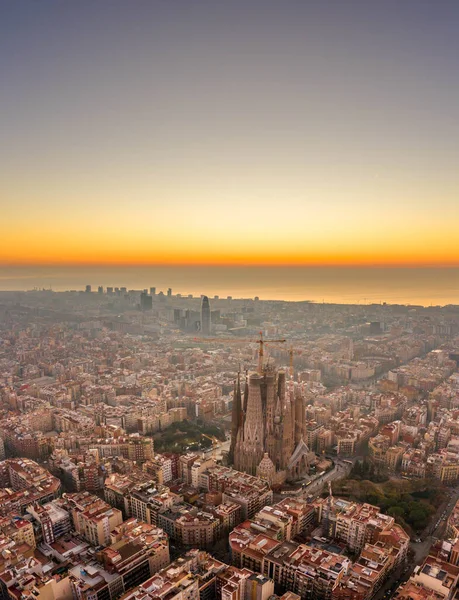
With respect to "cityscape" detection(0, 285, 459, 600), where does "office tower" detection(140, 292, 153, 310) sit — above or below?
above

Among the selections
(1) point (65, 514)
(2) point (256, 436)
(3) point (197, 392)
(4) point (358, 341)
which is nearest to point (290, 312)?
(4) point (358, 341)

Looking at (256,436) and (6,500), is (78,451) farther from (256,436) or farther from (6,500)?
(256,436)

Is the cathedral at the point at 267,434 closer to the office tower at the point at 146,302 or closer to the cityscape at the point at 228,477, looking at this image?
the cityscape at the point at 228,477

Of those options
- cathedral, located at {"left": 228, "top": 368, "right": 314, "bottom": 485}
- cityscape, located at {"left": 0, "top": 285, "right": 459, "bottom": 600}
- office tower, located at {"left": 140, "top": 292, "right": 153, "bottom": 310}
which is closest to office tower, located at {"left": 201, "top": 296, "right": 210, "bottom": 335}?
cityscape, located at {"left": 0, "top": 285, "right": 459, "bottom": 600}

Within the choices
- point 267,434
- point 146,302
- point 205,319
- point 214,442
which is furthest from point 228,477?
point 146,302

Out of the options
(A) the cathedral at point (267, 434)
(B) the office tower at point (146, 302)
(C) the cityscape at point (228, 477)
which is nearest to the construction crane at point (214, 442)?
(C) the cityscape at point (228, 477)

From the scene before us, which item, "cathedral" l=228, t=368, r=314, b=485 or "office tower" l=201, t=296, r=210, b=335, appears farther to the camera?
"office tower" l=201, t=296, r=210, b=335

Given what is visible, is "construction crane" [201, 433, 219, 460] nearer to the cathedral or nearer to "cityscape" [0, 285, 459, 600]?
"cityscape" [0, 285, 459, 600]

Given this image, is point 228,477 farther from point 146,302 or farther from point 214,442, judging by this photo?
point 146,302
